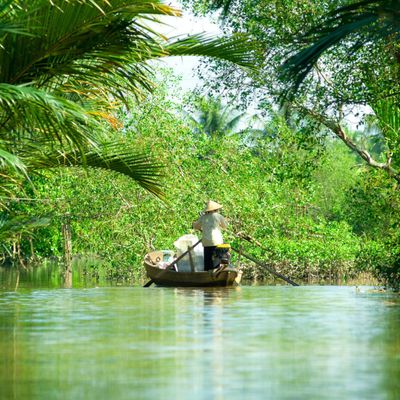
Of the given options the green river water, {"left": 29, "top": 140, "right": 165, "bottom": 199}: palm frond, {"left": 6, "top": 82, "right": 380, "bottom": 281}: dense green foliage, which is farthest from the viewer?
{"left": 6, "top": 82, "right": 380, "bottom": 281}: dense green foliage

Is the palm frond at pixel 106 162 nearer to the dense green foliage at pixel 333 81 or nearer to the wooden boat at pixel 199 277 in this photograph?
the dense green foliage at pixel 333 81

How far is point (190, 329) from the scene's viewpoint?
37.8 ft

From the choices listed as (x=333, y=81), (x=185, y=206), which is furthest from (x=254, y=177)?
(x=333, y=81)

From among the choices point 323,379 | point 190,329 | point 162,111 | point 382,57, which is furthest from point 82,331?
point 162,111

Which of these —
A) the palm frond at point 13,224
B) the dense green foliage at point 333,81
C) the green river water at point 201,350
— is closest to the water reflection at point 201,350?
the green river water at point 201,350

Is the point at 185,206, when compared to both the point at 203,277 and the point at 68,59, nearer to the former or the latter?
the point at 203,277

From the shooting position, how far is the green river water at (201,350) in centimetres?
701

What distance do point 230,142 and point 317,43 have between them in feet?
86.7

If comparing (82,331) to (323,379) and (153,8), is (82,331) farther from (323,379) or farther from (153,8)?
(323,379)

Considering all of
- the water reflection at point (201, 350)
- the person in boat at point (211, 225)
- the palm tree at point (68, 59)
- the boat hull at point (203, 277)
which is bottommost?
the water reflection at point (201, 350)

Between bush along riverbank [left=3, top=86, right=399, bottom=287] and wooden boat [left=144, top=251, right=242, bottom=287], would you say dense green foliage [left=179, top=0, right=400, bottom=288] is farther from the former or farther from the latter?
bush along riverbank [left=3, top=86, right=399, bottom=287]

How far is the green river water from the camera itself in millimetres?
7008

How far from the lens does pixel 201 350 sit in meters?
9.32

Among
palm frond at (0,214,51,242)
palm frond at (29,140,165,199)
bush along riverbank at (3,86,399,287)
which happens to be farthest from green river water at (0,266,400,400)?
bush along riverbank at (3,86,399,287)
